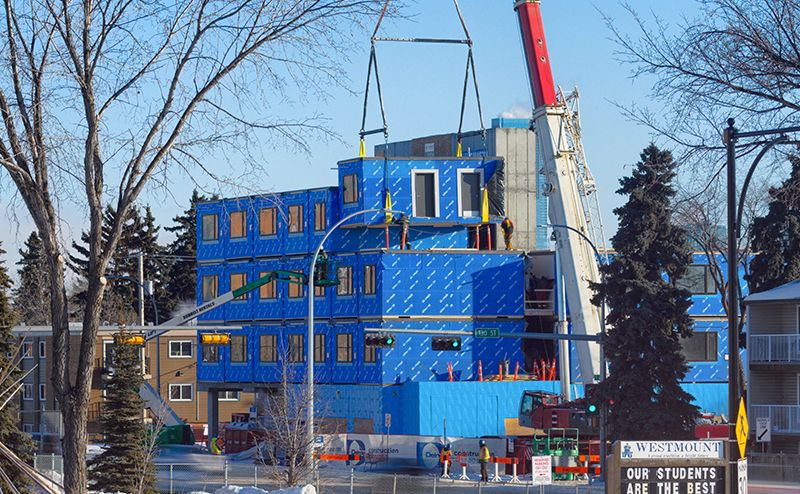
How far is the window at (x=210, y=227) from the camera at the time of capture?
5538cm

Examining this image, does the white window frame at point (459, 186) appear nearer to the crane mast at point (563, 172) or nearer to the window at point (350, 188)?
the window at point (350, 188)

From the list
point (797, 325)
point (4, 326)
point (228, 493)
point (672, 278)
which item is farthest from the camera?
point (797, 325)

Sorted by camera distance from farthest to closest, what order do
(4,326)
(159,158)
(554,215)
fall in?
(554,215)
(4,326)
(159,158)

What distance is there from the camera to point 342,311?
163ft

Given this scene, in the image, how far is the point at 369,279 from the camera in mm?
48594

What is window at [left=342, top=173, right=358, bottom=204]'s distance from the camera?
1935 inches

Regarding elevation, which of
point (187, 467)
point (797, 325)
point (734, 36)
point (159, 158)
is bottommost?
point (187, 467)

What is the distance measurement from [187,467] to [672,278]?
23140mm

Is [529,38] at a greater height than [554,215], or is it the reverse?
[529,38]

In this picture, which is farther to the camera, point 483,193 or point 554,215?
point 483,193

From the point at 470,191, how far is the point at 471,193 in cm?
12

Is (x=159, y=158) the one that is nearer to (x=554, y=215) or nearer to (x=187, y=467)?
(x=554, y=215)

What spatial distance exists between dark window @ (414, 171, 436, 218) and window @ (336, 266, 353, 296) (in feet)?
15.2

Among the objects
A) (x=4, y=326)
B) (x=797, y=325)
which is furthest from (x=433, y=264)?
(x=4, y=326)
